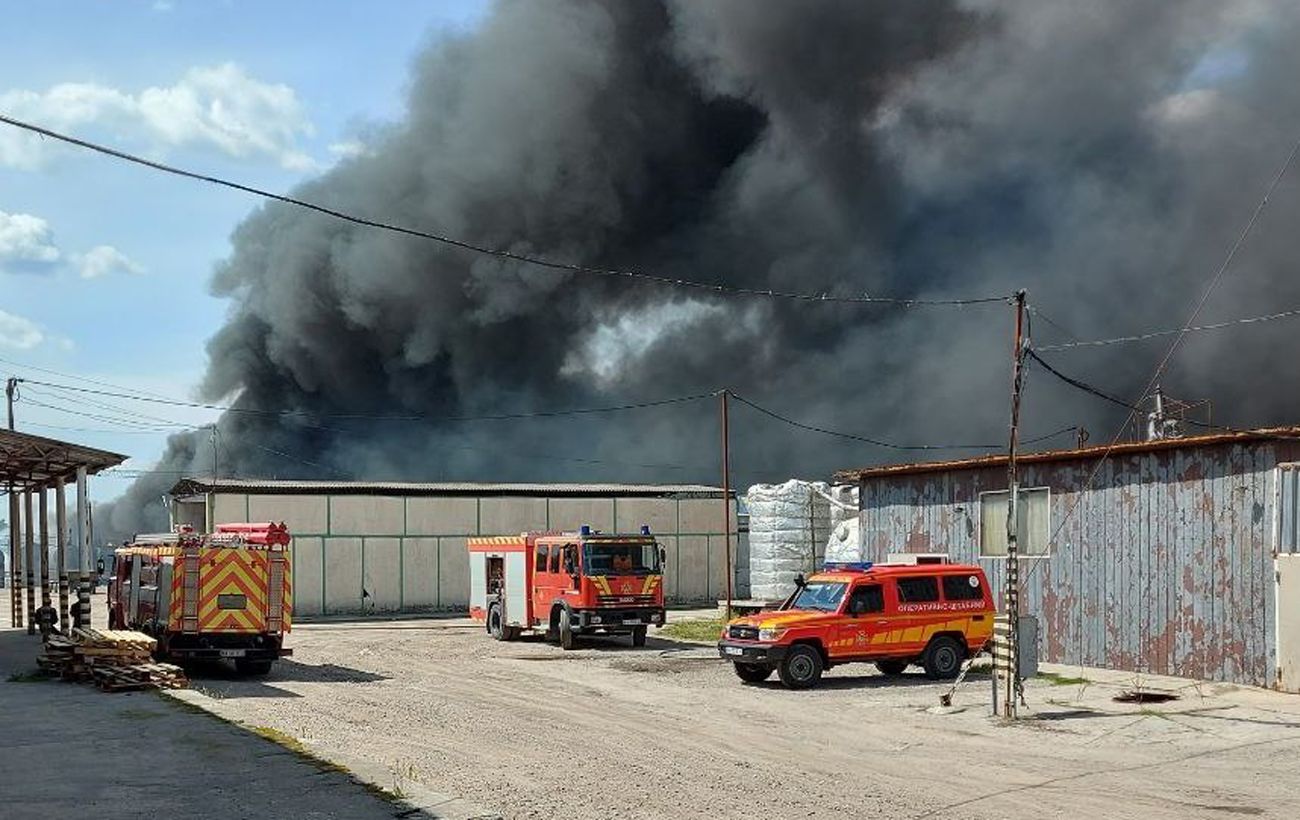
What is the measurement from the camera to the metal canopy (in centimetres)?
2606

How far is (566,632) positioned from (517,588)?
8.89 ft

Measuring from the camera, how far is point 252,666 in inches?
895

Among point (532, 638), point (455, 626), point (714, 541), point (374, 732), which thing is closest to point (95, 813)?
point (374, 732)

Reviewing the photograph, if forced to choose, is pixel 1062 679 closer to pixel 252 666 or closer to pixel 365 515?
pixel 252 666

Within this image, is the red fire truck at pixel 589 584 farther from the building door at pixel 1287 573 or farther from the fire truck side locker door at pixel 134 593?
the building door at pixel 1287 573

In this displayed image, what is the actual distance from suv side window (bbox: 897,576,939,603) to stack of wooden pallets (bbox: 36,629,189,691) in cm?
1065

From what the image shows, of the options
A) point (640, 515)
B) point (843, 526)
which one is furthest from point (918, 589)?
point (640, 515)

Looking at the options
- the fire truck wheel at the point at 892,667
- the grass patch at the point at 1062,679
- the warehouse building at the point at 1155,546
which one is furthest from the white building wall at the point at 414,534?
the grass patch at the point at 1062,679

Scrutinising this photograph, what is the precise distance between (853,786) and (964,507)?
578 inches

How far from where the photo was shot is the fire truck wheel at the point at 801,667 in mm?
19875

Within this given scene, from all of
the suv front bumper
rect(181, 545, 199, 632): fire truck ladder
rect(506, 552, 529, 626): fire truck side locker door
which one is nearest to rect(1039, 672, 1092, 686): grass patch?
the suv front bumper

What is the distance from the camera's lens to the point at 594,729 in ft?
51.1

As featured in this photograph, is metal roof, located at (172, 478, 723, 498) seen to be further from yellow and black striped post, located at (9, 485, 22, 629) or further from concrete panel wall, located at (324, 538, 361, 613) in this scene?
yellow and black striped post, located at (9, 485, 22, 629)

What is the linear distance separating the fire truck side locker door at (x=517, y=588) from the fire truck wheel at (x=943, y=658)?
11047mm
